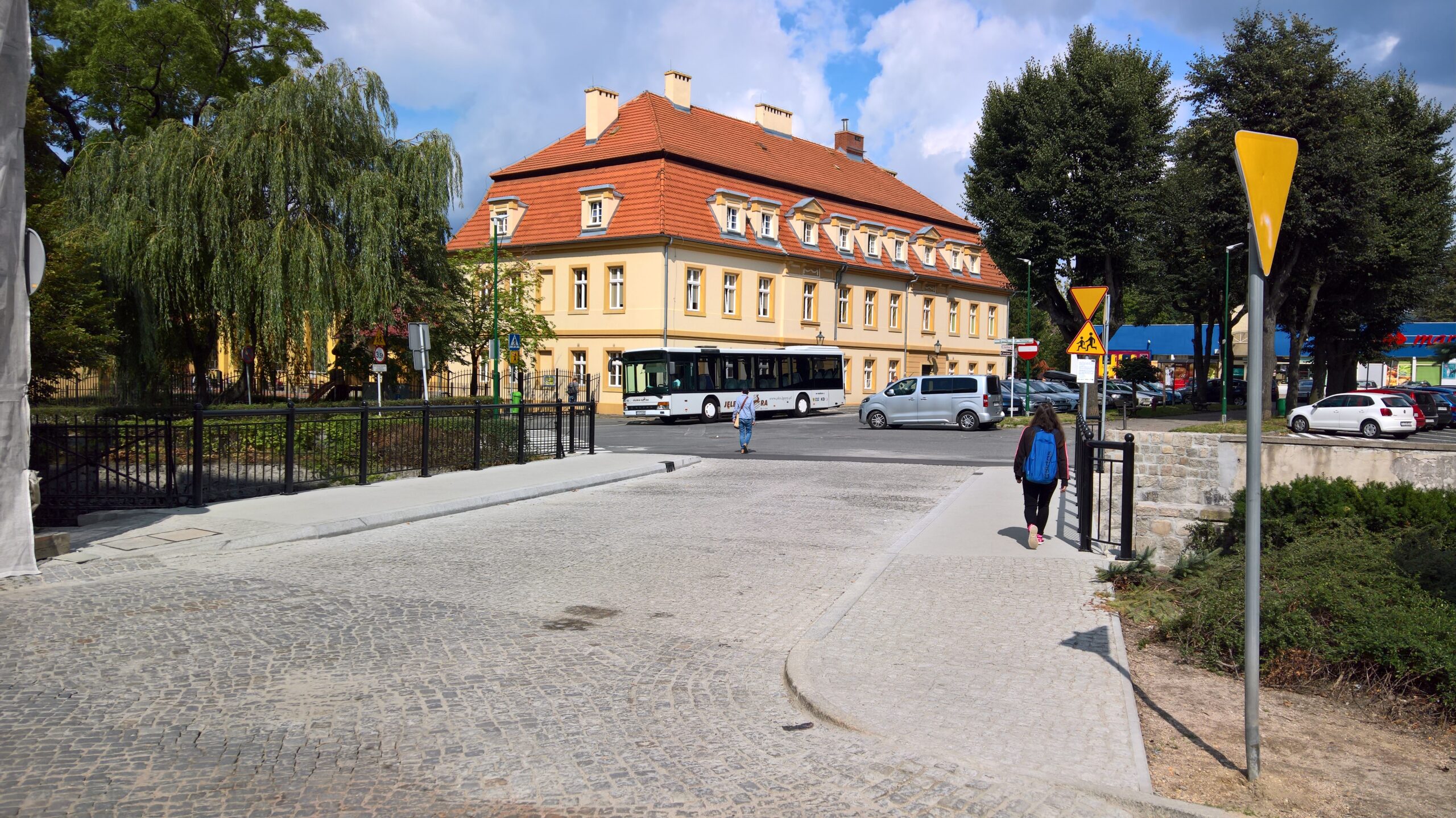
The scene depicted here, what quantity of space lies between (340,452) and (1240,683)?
13.2 meters

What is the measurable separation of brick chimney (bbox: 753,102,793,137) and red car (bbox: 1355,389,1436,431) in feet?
116

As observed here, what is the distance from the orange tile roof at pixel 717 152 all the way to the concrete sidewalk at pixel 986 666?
38949 millimetres

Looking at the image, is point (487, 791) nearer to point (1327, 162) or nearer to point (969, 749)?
point (969, 749)

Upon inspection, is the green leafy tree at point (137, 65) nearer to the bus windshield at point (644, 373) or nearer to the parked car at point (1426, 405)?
the bus windshield at point (644, 373)

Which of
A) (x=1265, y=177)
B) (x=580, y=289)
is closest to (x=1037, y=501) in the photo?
(x=1265, y=177)

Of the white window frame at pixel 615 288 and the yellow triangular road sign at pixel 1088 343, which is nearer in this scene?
the yellow triangular road sign at pixel 1088 343

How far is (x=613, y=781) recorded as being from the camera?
4477 mm

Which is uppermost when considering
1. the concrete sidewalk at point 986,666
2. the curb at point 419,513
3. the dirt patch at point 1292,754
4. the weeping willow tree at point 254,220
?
the weeping willow tree at point 254,220

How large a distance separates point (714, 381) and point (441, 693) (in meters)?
35.0

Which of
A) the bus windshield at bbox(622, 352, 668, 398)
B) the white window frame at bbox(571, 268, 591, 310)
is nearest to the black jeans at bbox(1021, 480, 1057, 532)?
the bus windshield at bbox(622, 352, 668, 398)

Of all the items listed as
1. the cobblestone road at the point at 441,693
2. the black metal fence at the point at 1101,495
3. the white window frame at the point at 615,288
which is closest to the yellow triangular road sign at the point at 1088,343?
the black metal fence at the point at 1101,495

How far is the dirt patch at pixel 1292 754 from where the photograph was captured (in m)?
4.31

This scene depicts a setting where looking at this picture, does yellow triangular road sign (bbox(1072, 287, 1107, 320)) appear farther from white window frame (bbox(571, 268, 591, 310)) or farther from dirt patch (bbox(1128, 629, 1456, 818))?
white window frame (bbox(571, 268, 591, 310))

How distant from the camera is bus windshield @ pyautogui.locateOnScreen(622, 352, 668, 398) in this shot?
39.2 m
